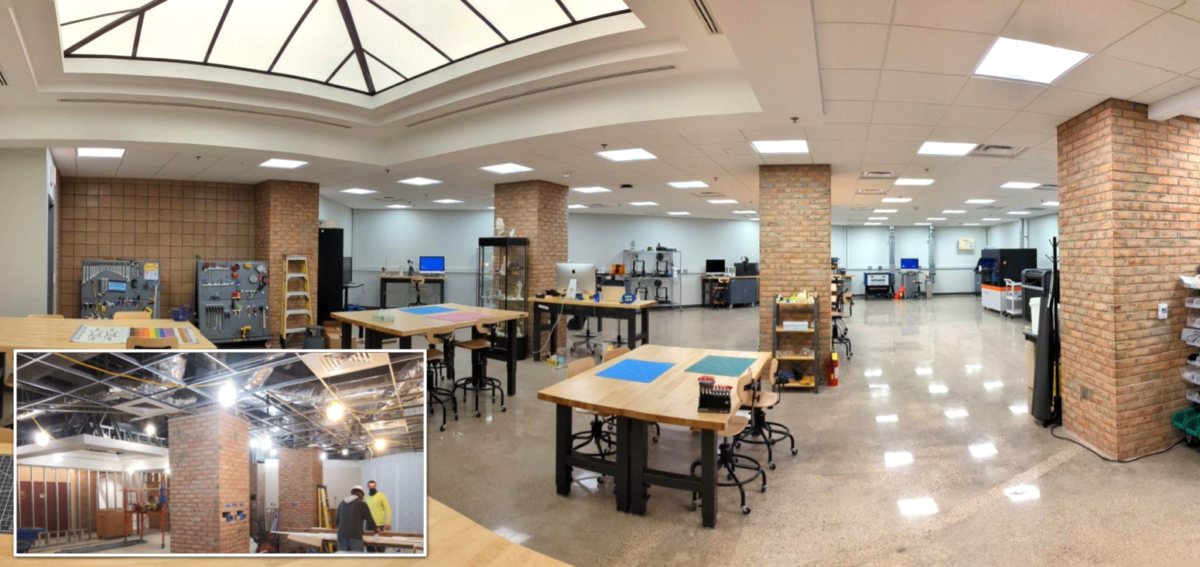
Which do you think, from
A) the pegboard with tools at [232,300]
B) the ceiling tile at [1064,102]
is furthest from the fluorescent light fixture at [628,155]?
the pegboard with tools at [232,300]

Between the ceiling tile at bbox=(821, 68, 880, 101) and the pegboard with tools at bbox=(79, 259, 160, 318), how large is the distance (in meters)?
9.17

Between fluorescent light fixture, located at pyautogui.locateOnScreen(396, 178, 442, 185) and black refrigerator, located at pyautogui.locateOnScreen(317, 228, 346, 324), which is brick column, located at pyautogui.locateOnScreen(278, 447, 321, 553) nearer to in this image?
fluorescent light fixture, located at pyautogui.locateOnScreen(396, 178, 442, 185)

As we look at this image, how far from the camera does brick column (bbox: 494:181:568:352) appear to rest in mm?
8828

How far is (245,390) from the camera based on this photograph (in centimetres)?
104

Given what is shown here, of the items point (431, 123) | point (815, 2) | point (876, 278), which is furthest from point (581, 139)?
point (876, 278)

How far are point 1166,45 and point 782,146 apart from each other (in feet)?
10.5

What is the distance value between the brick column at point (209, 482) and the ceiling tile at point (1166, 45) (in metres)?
4.57

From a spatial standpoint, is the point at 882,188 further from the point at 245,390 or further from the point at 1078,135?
the point at 245,390

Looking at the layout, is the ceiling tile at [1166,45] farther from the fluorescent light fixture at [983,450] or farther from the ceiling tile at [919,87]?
the fluorescent light fixture at [983,450]

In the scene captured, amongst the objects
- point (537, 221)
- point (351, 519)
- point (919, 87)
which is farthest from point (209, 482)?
point (537, 221)

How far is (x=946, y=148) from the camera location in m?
6.32

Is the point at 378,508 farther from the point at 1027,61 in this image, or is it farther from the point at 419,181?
the point at 419,181

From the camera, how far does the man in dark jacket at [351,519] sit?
106 centimetres

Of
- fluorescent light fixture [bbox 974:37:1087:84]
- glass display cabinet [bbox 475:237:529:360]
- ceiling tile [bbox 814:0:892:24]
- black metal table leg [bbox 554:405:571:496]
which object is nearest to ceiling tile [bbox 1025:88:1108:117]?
Result: fluorescent light fixture [bbox 974:37:1087:84]
